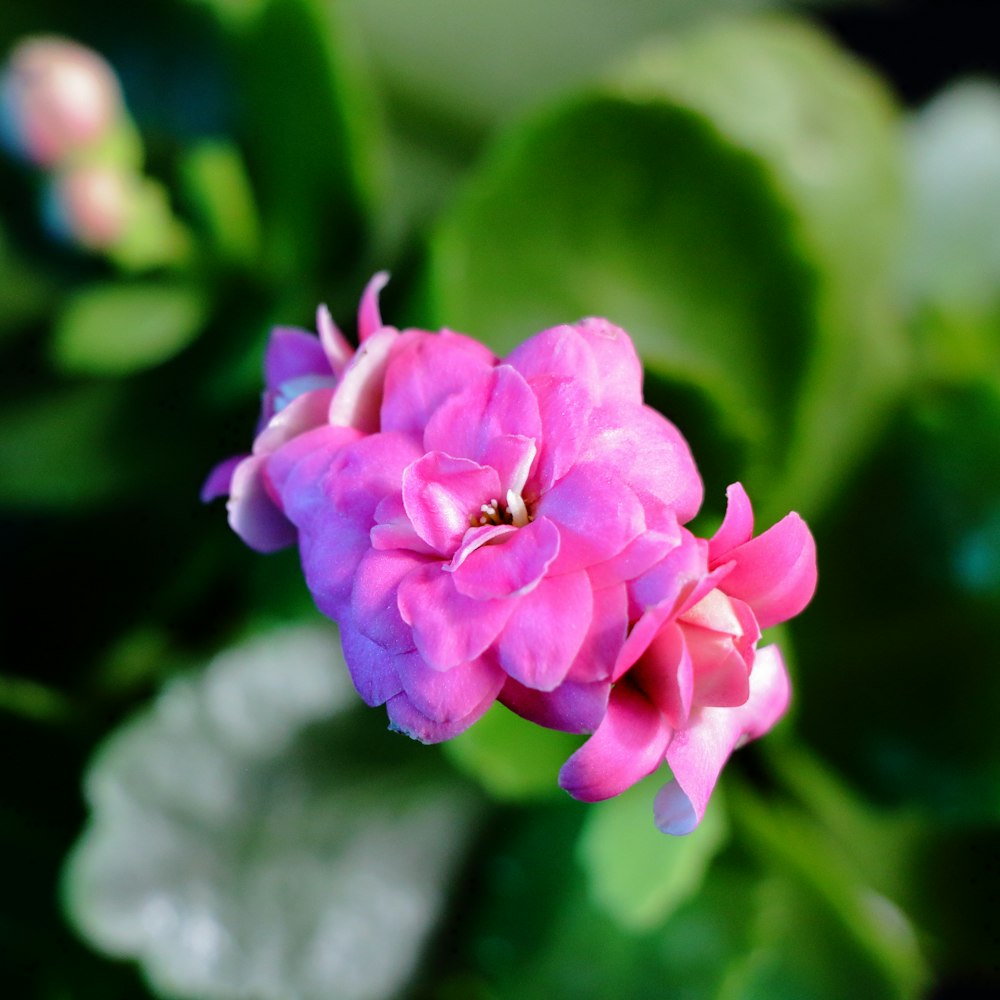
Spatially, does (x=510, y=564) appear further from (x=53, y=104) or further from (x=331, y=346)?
(x=53, y=104)

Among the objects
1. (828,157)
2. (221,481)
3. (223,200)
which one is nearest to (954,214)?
(828,157)

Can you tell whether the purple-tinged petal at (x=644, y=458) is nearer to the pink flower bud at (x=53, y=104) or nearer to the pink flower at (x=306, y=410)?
the pink flower at (x=306, y=410)

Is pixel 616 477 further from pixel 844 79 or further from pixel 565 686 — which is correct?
pixel 844 79

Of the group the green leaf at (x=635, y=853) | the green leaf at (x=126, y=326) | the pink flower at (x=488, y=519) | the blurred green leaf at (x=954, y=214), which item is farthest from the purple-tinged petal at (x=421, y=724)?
the blurred green leaf at (x=954, y=214)

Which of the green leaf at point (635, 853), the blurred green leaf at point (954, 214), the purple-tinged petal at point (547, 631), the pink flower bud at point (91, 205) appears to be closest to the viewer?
the purple-tinged petal at point (547, 631)

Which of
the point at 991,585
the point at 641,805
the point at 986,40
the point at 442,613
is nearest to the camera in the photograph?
the point at 442,613

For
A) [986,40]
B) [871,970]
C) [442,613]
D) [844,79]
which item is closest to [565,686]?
[442,613]
